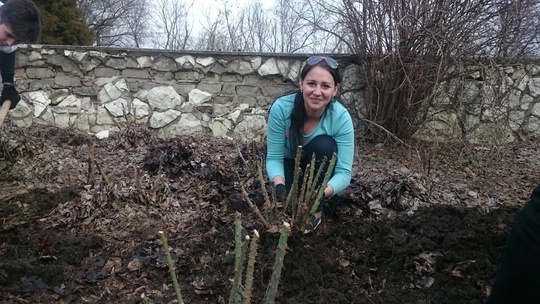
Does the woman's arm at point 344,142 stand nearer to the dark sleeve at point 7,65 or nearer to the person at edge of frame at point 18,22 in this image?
the person at edge of frame at point 18,22

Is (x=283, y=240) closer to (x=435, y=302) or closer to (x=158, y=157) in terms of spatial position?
(x=435, y=302)

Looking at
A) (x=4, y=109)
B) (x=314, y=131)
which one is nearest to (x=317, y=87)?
(x=314, y=131)

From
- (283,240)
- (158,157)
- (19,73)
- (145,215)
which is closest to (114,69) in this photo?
(19,73)

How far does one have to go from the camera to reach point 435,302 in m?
1.94

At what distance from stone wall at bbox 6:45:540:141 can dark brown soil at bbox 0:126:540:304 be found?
169 cm

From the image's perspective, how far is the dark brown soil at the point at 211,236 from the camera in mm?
2049

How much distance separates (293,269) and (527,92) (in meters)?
4.87

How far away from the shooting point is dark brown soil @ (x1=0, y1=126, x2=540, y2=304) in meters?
2.05

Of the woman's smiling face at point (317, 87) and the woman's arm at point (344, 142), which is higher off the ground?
the woman's smiling face at point (317, 87)

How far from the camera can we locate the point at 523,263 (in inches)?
53.8

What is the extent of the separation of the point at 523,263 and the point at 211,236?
1.60 meters

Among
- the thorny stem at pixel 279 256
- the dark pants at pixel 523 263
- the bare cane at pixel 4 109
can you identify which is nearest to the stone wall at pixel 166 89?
the bare cane at pixel 4 109

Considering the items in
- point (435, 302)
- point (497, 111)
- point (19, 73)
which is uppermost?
point (19, 73)

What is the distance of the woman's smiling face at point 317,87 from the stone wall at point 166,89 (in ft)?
9.50
